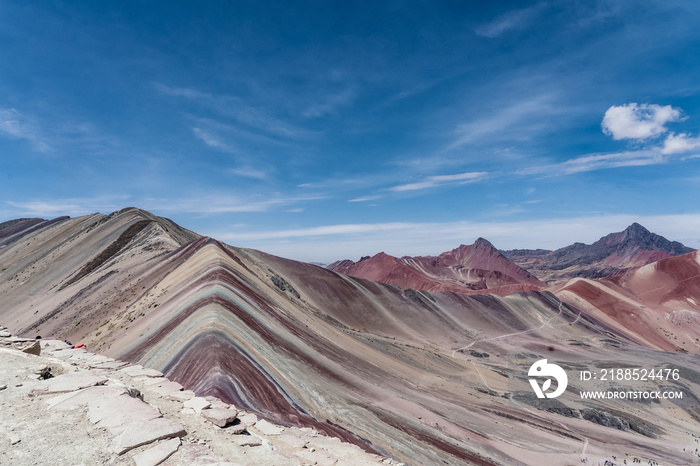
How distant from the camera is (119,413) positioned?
A: 566 cm

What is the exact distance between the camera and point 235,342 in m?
15.6

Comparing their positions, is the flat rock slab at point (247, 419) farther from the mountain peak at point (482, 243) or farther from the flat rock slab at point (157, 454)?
the mountain peak at point (482, 243)

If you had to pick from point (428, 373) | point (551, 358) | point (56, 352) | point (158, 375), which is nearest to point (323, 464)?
point (158, 375)

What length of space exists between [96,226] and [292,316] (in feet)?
144

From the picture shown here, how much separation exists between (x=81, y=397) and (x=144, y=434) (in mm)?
2146

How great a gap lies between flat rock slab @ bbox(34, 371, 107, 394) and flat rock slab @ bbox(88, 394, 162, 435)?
104 cm

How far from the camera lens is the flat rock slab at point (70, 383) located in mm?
6566

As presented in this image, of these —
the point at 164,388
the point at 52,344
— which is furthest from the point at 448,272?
the point at 164,388

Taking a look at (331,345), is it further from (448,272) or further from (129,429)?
(448,272)

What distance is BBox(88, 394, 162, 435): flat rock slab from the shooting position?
536cm

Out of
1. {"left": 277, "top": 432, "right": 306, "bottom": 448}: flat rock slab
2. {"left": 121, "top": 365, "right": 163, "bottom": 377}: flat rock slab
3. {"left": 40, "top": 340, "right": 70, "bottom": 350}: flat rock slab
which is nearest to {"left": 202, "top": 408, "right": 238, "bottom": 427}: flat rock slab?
{"left": 277, "top": 432, "right": 306, "bottom": 448}: flat rock slab

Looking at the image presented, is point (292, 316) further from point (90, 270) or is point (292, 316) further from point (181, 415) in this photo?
point (90, 270)

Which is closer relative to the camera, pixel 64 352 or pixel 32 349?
pixel 32 349

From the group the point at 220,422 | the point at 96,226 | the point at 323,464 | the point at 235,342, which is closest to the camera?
the point at 323,464
